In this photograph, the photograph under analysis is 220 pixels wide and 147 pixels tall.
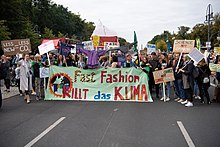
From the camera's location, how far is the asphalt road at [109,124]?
5.79 metres

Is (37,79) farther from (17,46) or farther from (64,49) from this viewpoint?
(17,46)

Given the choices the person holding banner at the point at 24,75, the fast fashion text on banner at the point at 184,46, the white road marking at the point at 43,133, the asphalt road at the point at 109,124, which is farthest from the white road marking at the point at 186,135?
the person holding banner at the point at 24,75

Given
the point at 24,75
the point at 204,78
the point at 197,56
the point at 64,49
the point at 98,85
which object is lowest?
the point at 98,85

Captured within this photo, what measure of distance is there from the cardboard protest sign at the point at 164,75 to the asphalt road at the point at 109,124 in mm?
895

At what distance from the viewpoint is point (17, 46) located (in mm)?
14578

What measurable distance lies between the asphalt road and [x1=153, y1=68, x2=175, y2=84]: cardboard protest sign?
35.2 inches

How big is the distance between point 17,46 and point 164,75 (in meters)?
7.97

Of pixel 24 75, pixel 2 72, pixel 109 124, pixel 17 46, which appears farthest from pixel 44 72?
pixel 109 124

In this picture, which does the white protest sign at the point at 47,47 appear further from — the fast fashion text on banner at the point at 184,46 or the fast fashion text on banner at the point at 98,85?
the fast fashion text on banner at the point at 184,46

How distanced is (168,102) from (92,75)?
314 centimetres

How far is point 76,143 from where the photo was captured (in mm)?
5660

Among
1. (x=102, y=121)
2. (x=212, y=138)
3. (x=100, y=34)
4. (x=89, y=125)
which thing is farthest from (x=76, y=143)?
(x=100, y=34)

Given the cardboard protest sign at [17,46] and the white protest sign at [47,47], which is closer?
the white protest sign at [47,47]

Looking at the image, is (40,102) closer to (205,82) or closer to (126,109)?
(126,109)
